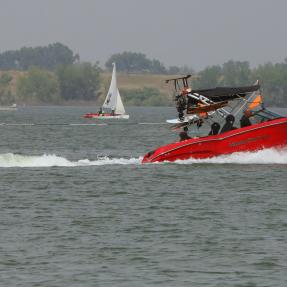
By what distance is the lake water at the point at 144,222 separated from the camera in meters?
21.0

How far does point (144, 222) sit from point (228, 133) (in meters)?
12.4

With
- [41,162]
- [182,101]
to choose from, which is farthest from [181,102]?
[41,162]

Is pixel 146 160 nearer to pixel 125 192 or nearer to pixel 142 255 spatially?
pixel 125 192

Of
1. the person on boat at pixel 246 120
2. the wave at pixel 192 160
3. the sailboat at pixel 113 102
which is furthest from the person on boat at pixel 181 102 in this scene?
the sailboat at pixel 113 102

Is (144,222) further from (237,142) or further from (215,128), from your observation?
(215,128)

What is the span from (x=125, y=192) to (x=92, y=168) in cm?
764

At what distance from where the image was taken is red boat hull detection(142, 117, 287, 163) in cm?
3847

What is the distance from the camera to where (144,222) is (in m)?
26.6

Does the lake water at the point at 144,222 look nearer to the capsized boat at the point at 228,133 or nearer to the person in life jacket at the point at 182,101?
the capsized boat at the point at 228,133

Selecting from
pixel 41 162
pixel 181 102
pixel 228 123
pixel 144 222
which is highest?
pixel 181 102

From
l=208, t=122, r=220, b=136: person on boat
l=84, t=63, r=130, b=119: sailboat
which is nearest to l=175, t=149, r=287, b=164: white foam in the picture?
l=208, t=122, r=220, b=136: person on boat

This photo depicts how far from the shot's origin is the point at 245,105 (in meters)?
40.6

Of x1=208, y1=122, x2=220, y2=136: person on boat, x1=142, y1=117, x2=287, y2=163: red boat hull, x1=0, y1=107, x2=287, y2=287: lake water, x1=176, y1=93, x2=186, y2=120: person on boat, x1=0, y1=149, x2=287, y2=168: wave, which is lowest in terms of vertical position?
x1=0, y1=107, x2=287, y2=287: lake water

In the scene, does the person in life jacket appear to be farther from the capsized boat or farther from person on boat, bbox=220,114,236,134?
person on boat, bbox=220,114,236,134
